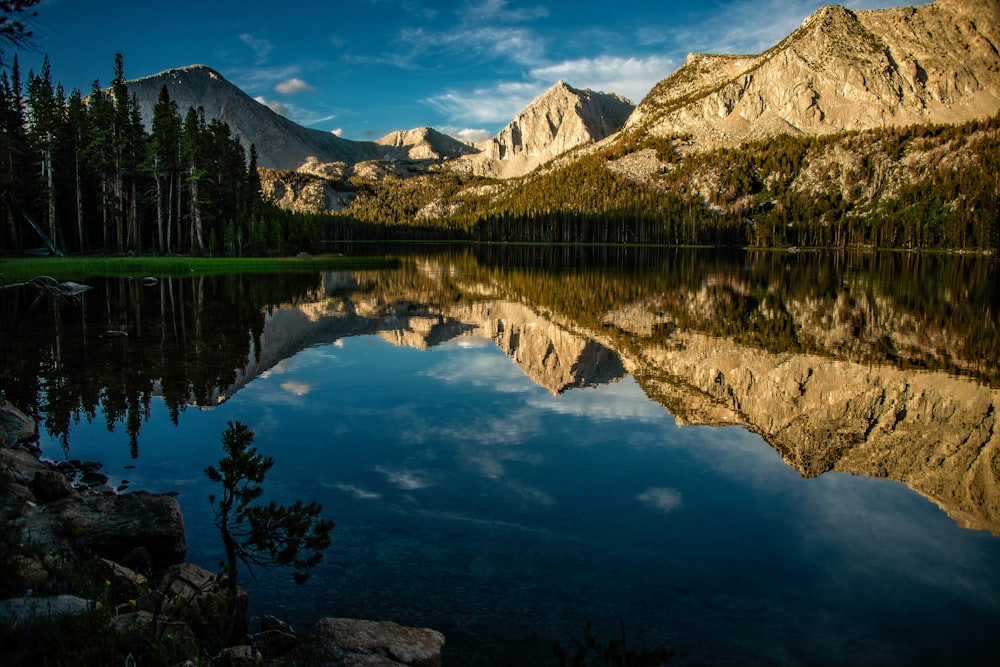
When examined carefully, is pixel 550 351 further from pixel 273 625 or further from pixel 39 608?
pixel 39 608

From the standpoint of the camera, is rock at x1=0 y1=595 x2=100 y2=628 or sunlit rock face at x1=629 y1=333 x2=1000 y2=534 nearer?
rock at x1=0 y1=595 x2=100 y2=628

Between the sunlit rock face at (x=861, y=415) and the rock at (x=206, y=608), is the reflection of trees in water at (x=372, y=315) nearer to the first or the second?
the sunlit rock face at (x=861, y=415)

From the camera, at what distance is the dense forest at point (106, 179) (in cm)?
7150

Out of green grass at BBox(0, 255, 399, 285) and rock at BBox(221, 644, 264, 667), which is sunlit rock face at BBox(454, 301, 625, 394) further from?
green grass at BBox(0, 255, 399, 285)

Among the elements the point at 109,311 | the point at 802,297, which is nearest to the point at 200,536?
the point at 109,311

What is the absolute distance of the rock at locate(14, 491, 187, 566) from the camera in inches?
362

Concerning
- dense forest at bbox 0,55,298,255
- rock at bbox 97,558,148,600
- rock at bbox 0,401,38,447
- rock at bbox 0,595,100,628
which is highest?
dense forest at bbox 0,55,298,255

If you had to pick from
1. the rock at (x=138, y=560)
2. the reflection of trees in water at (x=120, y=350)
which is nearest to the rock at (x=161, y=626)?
the rock at (x=138, y=560)

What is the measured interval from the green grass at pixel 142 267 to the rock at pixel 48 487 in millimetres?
44977

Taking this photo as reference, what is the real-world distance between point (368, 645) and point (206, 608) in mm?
1956

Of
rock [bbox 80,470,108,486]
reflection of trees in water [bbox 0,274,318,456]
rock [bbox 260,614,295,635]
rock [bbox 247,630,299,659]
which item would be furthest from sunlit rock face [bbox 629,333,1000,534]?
reflection of trees in water [bbox 0,274,318,456]

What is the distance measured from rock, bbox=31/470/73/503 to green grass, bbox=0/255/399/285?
45.0m

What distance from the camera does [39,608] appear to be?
19.9 feet

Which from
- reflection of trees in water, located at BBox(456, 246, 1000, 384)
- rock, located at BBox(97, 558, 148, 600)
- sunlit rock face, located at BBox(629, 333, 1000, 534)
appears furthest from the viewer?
reflection of trees in water, located at BBox(456, 246, 1000, 384)
